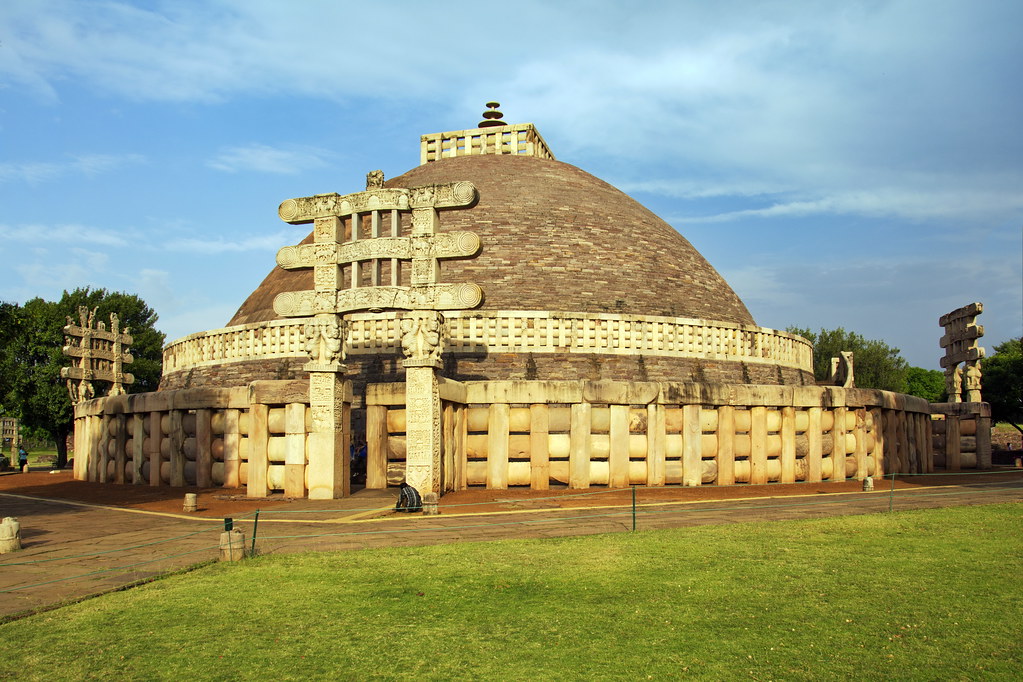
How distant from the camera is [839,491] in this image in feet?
47.9

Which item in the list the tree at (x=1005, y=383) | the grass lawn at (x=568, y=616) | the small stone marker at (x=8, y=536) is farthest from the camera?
the tree at (x=1005, y=383)

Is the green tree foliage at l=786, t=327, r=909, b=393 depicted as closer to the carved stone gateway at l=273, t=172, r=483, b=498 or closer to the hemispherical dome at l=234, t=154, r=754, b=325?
the hemispherical dome at l=234, t=154, r=754, b=325

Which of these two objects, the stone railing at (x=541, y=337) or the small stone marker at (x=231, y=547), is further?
the stone railing at (x=541, y=337)

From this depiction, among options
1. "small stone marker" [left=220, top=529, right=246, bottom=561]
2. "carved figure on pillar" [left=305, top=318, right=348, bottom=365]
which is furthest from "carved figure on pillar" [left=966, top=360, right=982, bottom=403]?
"small stone marker" [left=220, top=529, right=246, bottom=561]

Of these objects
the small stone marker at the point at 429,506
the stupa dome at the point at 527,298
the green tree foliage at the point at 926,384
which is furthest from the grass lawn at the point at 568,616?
the green tree foliage at the point at 926,384

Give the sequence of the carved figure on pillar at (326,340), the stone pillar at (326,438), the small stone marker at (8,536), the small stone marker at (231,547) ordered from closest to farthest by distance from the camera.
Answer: the small stone marker at (231,547)
the small stone marker at (8,536)
the stone pillar at (326,438)
the carved figure on pillar at (326,340)

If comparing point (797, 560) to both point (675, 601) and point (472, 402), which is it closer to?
point (675, 601)

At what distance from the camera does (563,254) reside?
25.0 metres

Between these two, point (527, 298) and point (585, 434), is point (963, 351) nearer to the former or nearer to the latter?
point (527, 298)

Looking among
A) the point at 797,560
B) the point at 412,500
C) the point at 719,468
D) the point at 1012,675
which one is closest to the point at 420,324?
the point at 412,500

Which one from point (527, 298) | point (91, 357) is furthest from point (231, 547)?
point (91, 357)

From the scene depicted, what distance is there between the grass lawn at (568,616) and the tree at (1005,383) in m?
43.9

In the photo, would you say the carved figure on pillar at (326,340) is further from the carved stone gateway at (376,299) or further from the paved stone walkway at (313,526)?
the paved stone walkway at (313,526)

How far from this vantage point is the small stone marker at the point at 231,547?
326 inches
